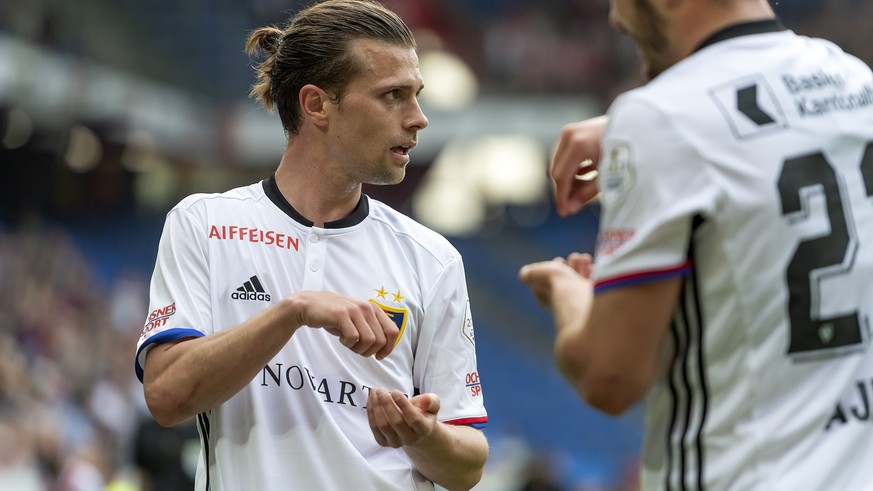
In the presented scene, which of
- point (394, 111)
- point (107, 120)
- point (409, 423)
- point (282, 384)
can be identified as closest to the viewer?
point (409, 423)

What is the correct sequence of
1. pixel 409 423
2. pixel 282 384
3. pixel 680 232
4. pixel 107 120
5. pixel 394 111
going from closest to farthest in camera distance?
pixel 680 232 → pixel 409 423 → pixel 282 384 → pixel 394 111 → pixel 107 120

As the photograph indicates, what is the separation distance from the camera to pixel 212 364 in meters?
3.24

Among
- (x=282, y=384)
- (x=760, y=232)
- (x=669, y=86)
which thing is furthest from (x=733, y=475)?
(x=282, y=384)

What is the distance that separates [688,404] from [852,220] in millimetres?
505

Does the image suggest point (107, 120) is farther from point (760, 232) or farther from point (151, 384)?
point (760, 232)

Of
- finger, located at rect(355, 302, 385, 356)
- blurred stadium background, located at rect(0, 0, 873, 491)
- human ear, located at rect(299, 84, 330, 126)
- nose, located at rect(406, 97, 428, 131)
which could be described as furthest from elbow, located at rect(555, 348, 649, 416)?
blurred stadium background, located at rect(0, 0, 873, 491)

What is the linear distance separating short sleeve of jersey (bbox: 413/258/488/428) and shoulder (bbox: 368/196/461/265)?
0.33 ft

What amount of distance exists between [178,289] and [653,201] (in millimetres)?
1652

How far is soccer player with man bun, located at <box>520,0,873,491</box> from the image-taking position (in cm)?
236

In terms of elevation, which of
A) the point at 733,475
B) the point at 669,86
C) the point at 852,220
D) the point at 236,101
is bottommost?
the point at 733,475

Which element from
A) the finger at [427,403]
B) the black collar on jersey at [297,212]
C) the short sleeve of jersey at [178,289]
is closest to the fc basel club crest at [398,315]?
the black collar on jersey at [297,212]

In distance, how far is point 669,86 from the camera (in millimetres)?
2434

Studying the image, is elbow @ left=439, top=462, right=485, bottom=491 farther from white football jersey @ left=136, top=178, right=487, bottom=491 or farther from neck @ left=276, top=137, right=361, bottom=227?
neck @ left=276, top=137, right=361, bottom=227

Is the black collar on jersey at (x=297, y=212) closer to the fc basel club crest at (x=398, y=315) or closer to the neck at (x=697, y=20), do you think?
the fc basel club crest at (x=398, y=315)
